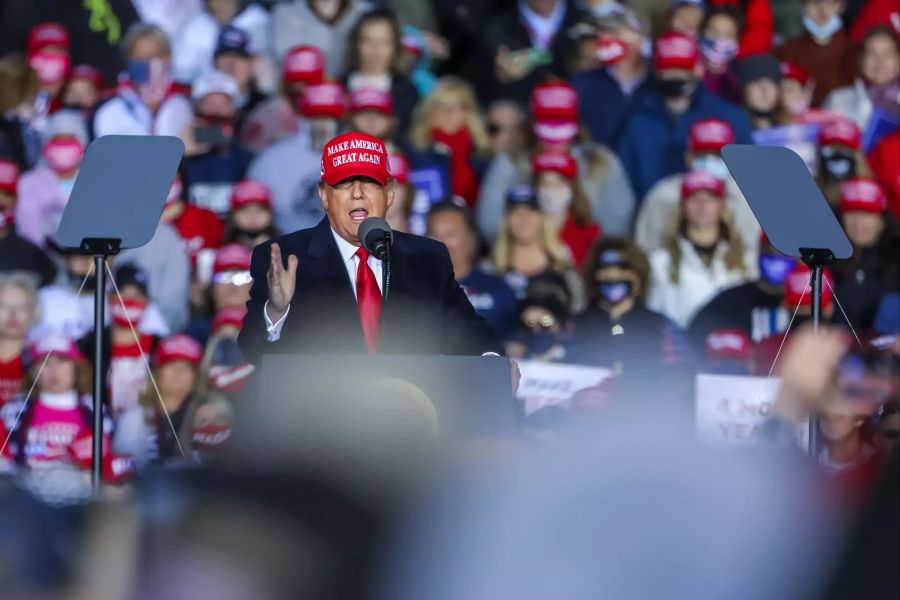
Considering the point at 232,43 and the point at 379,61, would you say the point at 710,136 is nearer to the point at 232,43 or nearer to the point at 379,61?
the point at 379,61

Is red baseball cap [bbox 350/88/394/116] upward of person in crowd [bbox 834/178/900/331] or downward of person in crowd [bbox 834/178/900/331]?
upward

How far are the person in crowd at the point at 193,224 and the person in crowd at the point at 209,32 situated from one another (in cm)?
103

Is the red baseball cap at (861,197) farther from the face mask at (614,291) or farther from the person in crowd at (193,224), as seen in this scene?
the person in crowd at (193,224)

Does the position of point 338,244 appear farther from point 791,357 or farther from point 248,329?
point 791,357

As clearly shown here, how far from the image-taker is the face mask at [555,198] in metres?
8.80

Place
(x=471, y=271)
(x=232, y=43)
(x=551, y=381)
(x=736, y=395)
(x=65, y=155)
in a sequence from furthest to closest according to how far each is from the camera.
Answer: (x=232, y=43) → (x=65, y=155) → (x=471, y=271) → (x=551, y=381) → (x=736, y=395)

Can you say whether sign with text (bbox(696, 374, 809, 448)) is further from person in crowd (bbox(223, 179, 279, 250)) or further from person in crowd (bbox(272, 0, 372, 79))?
person in crowd (bbox(272, 0, 372, 79))

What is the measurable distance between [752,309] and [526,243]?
108 cm

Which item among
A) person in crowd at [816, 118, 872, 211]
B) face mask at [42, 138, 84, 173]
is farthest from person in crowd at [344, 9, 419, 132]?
person in crowd at [816, 118, 872, 211]

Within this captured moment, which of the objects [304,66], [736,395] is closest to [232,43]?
[304,66]

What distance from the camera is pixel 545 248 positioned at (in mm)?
8562

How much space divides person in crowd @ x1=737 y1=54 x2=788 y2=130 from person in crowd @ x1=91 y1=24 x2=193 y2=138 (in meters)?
2.92

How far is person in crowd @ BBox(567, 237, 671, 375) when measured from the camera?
25.1 feet

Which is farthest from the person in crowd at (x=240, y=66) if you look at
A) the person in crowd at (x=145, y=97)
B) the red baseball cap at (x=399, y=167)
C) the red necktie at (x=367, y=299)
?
the red necktie at (x=367, y=299)
